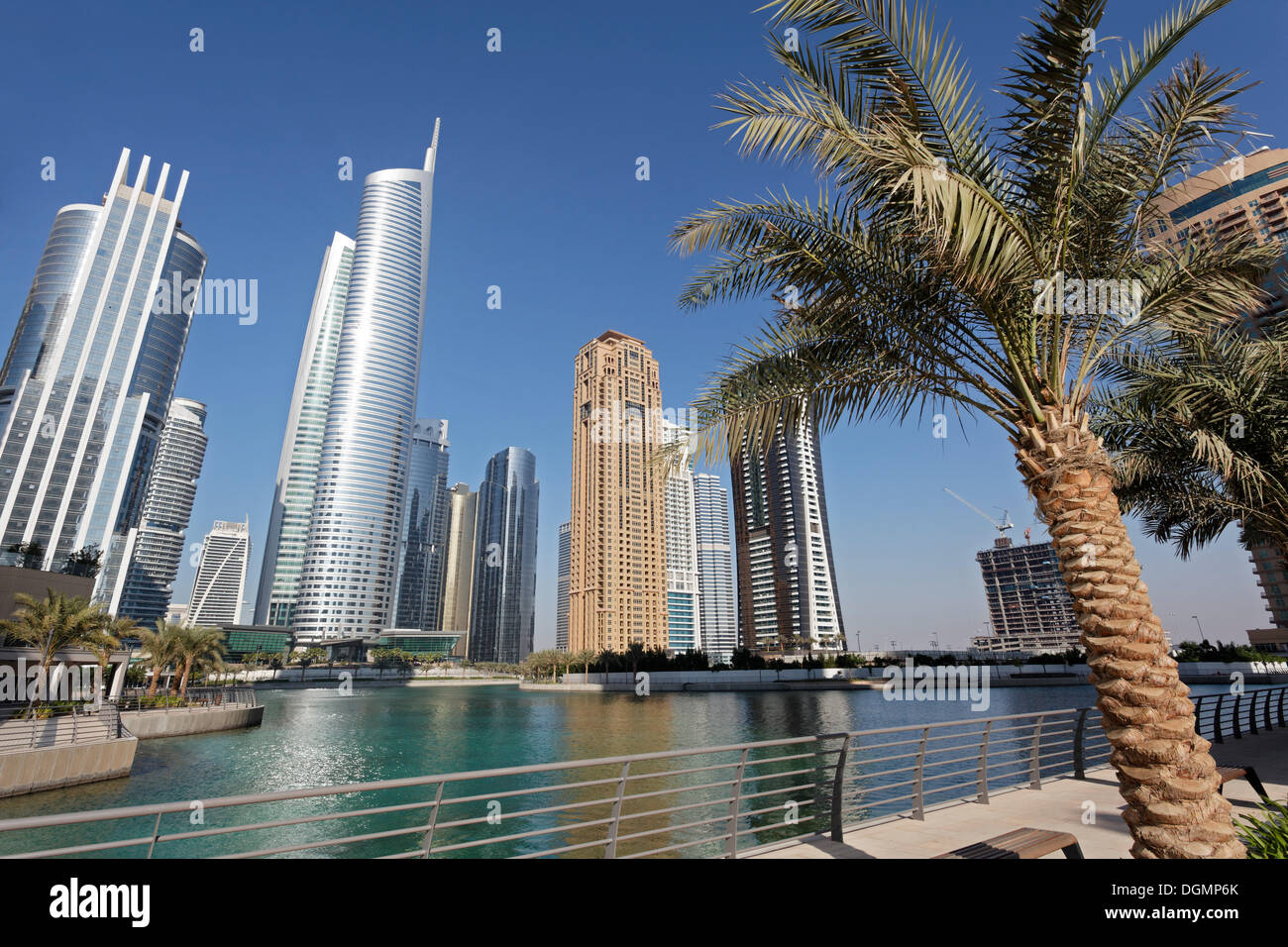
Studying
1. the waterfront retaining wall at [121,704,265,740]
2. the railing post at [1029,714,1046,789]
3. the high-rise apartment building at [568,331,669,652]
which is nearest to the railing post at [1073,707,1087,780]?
the railing post at [1029,714,1046,789]

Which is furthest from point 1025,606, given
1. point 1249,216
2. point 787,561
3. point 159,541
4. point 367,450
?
point 159,541

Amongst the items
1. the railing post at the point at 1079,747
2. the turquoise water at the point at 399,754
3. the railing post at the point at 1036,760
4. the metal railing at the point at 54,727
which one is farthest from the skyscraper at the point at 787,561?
the railing post at the point at 1036,760

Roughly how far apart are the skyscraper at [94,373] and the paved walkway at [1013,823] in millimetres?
163859

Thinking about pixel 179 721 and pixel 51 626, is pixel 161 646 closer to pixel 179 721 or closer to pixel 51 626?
pixel 179 721

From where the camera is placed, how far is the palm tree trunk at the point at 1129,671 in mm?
4320

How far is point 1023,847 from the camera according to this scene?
442 cm

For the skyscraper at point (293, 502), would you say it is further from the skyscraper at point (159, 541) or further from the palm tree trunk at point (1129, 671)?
the palm tree trunk at point (1129, 671)

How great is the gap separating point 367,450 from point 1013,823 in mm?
178318

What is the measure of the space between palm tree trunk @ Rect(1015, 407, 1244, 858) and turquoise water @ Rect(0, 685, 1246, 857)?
42.0ft

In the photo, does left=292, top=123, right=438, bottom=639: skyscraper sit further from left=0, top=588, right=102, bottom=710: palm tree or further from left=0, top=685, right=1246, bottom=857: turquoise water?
left=0, top=588, right=102, bottom=710: palm tree

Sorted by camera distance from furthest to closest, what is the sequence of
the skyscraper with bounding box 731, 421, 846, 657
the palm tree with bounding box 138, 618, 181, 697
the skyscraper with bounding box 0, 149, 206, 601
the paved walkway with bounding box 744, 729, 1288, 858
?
the skyscraper with bounding box 731, 421, 846, 657 → the skyscraper with bounding box 0, 149, 206, 601 → the palm tree with bounding box 138, 618, 181, 697 → the paved walkway with bounding box 744, 729, 1288, 858

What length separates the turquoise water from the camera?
17.5 meters
